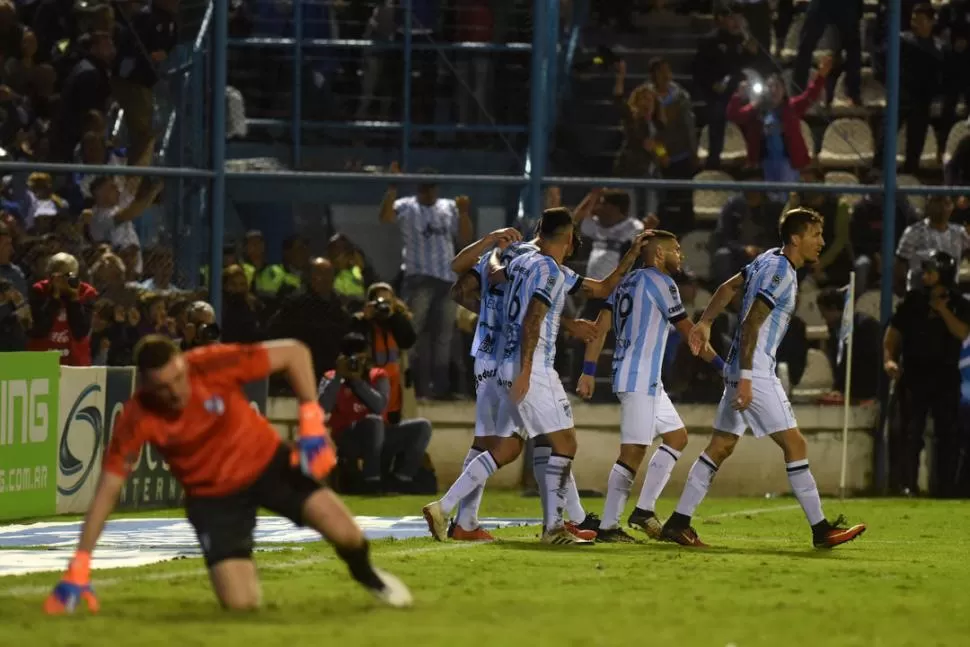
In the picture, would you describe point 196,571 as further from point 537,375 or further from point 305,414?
point 305,414

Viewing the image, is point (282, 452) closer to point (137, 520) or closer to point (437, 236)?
point (137, 520)

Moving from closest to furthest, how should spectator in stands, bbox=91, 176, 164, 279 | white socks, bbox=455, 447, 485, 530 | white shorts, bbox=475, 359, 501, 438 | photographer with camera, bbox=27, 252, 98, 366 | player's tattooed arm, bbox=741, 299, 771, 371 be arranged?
player's tattooed arm, bbox=741, 299, 771, 371
white shorts, bbox=475, 359, 501, 438
white socks, bbox=455, 447, 485, 530
photographer with camera, bbox=27, 252, 98, 366
spectator in stands, bbox=91, 176, 164, 279

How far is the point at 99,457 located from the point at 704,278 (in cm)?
677

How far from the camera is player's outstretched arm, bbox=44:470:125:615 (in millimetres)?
8375

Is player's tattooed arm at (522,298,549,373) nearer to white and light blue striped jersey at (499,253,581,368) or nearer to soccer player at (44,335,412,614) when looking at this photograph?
white and light blue striped jersey at (499,253,581,368)

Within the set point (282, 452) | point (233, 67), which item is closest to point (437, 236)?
point (233, 67)

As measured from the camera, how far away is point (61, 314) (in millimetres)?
17031

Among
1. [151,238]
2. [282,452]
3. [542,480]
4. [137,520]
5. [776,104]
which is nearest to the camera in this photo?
[282,452]

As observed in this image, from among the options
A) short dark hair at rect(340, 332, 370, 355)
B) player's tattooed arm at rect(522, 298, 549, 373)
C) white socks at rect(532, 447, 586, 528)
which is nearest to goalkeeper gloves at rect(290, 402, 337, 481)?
player's tattooed arm at rect(522, 298, 549, 373)

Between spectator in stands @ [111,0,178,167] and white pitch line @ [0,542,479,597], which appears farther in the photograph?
spectator in stands @ [111,0,178,167]

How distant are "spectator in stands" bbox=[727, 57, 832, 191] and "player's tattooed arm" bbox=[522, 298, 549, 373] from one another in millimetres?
8703

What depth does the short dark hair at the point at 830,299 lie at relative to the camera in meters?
20.3

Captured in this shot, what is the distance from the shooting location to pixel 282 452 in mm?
8922

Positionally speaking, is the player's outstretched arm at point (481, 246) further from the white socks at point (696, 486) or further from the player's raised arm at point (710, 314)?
the white socks at point (696, 486)
